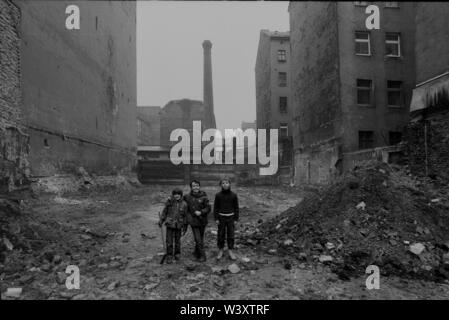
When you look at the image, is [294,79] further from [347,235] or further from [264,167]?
[347,235]

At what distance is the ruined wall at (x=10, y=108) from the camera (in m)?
7.51

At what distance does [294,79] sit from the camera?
2070 cm

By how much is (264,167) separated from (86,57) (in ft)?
51.4

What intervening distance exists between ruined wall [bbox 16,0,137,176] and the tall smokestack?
56.3ft

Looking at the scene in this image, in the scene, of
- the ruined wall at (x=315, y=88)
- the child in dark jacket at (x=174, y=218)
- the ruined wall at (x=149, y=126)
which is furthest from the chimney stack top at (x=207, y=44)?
the child in dark jacket at (x=174, y=218)

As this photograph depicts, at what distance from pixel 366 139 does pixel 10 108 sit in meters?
14.4

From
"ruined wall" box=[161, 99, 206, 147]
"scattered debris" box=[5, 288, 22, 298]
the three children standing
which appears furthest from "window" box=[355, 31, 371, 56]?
"ruined wall" box=[161, 99, 206, 147]

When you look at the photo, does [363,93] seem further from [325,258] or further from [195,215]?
[195,215]

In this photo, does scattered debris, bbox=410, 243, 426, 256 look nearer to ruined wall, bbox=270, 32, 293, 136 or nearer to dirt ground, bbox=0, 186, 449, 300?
dirt ground, bbox=0, 186, 449, 300

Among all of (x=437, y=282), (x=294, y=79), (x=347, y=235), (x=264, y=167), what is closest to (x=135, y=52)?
(x=294, y=79)

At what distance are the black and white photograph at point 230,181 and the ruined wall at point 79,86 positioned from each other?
0.30ft

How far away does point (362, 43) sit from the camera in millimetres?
14594
